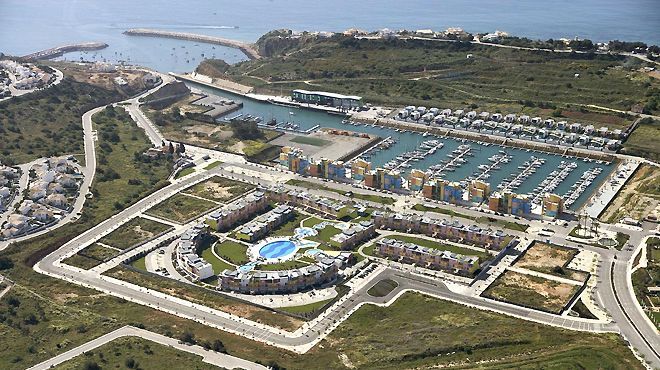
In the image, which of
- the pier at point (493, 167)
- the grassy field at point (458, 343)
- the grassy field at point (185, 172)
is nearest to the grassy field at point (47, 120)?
the grassy field at point (185, 172)

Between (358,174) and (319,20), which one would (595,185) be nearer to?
(358,174)

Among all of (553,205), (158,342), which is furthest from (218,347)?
(553,205)

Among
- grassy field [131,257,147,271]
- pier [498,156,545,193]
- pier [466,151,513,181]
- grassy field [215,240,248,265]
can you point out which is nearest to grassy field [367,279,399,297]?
grassy field [215,240,248,265]

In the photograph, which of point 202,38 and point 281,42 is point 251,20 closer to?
point 202,38

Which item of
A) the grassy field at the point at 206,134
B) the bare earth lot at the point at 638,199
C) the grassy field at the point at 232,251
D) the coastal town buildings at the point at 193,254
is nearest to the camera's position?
the coastal town buildings at the point at 193,254

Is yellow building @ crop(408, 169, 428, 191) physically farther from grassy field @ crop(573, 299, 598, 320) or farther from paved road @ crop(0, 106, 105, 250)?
paved road @ crop(0, 106, 105, 250)

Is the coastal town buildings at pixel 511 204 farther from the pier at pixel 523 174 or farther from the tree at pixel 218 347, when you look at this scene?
the tree at pixel 218 347

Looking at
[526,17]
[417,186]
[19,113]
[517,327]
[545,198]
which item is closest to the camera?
[517,327]

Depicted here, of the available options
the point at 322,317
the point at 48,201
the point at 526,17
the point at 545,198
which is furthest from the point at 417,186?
the point at 526,17
